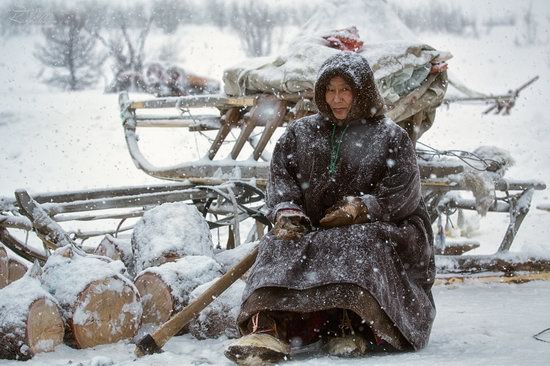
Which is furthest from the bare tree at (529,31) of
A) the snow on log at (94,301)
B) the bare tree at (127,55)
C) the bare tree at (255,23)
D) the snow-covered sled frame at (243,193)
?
the snow on log at (94,301)

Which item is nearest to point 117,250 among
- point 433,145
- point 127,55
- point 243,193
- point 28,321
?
point 243,193

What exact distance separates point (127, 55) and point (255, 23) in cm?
541

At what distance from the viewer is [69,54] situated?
2580 cm

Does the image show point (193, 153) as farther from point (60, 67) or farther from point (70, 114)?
point (60, 67)

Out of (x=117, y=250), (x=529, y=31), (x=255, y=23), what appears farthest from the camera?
(x=255, y=23)

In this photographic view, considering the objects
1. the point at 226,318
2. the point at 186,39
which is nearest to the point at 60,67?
the point at 186,39

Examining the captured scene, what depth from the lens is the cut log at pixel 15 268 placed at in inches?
222

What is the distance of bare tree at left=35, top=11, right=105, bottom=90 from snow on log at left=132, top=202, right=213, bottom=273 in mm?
20984

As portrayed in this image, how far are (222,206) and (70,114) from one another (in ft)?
54.7

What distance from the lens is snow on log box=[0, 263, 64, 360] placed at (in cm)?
376

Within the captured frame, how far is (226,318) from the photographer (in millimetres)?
4266

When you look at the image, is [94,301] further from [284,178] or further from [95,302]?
[284,178]

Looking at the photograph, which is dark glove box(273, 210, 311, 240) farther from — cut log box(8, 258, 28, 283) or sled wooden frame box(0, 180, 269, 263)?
cut log box(8, 258, 28, 283)

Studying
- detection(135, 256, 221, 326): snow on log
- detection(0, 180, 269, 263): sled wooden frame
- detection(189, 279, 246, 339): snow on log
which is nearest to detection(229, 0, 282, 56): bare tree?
detection(0, 180, 269, 263): sled wooden frame
